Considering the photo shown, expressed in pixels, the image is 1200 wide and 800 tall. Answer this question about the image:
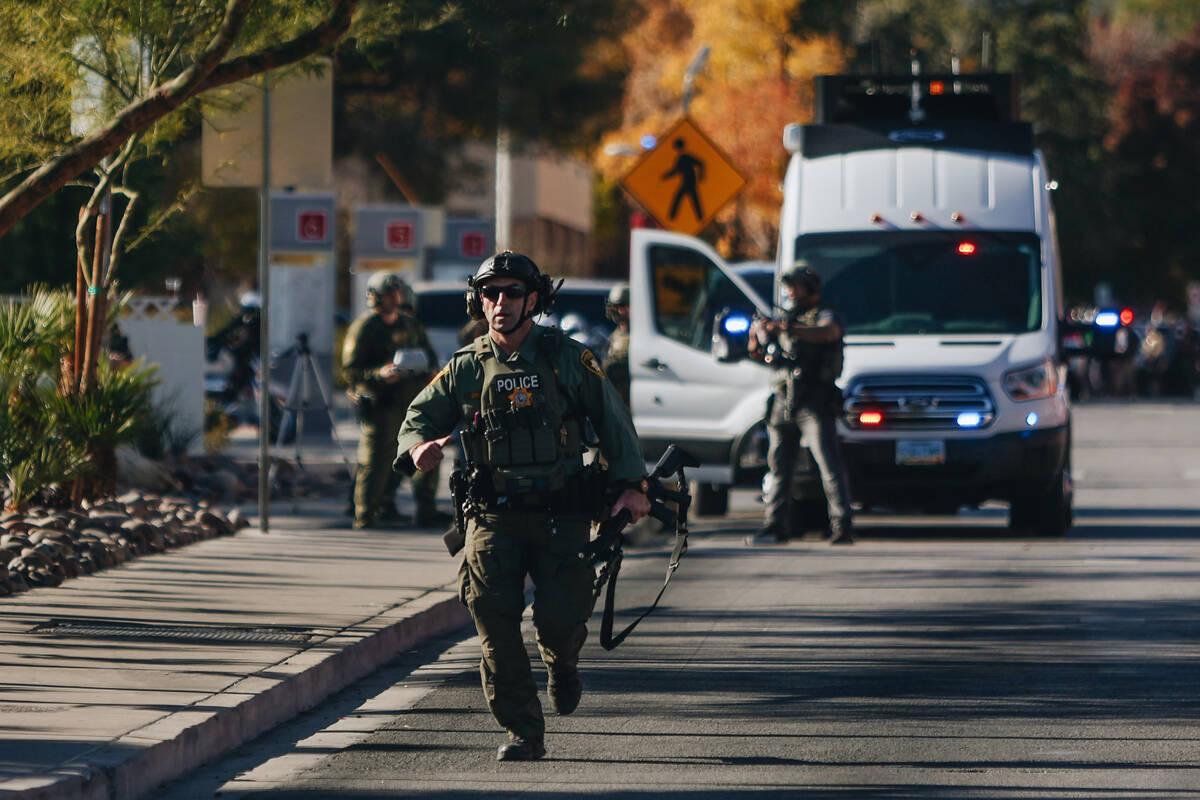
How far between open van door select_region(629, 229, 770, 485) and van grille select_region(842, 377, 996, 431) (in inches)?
37.4

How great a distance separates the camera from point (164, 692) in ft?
26.4

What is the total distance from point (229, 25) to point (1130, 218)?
193 feet

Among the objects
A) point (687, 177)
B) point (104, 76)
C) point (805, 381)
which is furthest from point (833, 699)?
point (687, 177)

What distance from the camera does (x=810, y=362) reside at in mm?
14531

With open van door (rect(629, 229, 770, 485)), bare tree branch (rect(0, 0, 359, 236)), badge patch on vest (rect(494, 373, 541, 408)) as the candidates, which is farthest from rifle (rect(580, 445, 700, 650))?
open van door (rect(629, 229, 770, 485))

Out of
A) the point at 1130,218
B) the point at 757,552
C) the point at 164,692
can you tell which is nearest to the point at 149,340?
the point at 757,552

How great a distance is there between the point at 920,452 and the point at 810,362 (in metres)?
1.23

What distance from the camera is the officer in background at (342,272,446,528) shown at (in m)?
14.6

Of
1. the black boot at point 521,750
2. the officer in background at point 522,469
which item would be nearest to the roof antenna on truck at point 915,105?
the officer in background at point 522,469

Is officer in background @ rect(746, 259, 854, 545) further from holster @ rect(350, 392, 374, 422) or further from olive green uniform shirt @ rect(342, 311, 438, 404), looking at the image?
holster @ rect(350, 392, 374, 422)

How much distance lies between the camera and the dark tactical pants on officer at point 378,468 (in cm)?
1466

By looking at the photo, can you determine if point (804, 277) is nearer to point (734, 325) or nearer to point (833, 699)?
point (734, 325)

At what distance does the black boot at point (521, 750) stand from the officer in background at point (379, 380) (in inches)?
288

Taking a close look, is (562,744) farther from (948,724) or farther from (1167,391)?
(1167,391)
